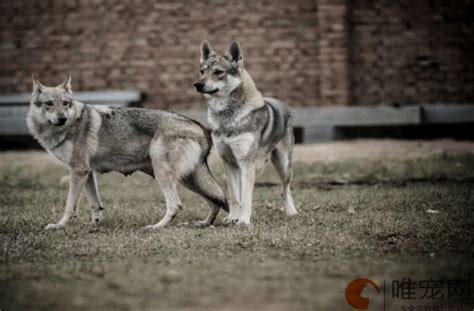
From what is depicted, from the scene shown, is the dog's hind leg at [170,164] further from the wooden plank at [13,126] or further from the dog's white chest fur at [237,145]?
the wooden plank at [13,126]

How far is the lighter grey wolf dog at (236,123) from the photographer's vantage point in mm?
7819

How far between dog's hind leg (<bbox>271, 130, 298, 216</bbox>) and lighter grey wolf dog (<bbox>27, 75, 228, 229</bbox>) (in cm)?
96

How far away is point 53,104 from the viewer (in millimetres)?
7816

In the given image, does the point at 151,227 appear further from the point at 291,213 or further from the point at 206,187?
the point at 291,213

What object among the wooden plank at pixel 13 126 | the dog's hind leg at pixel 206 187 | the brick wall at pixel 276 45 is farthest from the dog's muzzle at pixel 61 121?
the brick wall at pixel 276 45

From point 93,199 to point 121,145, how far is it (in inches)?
28.0

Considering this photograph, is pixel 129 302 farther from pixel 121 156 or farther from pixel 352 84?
pixel 352 84

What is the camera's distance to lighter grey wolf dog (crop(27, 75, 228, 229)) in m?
7.80

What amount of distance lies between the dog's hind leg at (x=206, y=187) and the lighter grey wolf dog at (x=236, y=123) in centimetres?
16

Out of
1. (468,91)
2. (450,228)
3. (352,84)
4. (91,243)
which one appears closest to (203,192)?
(91,243)

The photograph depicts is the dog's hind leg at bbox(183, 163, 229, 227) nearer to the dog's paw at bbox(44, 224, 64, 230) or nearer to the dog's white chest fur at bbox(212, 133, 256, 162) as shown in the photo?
the dog's white chest fur at bbox(212, 133, 256, 162)

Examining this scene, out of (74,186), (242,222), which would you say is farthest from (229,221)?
(74,186)

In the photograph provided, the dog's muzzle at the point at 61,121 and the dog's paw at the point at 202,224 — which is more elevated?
the dog's muzzle at the point at 61,121

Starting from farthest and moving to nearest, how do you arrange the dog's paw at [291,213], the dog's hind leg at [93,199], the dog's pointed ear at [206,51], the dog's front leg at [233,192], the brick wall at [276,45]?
the brick wall at [276,45], the dog's paw at [291,213], the dog's pointed ear at [206,51], the dog's hind leg at [93,199], the dog's front leg at [233,192]
